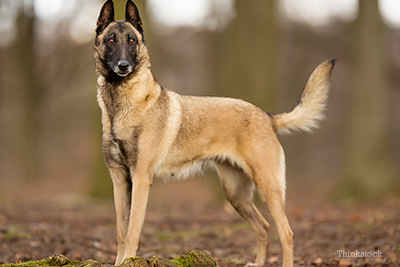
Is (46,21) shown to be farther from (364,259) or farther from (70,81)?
(364,259)

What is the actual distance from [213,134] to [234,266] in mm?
1457

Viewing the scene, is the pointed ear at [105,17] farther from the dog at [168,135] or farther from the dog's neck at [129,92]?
the dog's neck at [129,92]

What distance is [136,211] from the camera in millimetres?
3742

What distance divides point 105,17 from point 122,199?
6.13ft

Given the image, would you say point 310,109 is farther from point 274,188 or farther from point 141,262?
point 141,262

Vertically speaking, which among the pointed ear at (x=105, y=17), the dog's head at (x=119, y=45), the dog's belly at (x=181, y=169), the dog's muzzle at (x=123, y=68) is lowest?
the dog's belly at (x=181, y=169)

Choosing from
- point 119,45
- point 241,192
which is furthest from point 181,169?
point 119,45

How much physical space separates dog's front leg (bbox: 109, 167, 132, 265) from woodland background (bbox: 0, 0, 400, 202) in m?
2.55

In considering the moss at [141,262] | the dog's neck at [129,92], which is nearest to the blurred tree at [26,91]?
the dog's neck at [129,92]

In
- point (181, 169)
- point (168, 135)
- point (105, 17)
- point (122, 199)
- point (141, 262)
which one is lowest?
point (141, 262)

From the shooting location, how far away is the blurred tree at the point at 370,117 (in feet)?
32.9

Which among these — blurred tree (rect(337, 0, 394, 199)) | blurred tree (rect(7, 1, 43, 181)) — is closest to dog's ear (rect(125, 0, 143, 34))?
blurred tree (rect(337, 0, 394, 199))

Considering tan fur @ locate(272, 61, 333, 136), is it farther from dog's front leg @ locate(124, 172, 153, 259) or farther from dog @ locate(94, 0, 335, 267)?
dog's front leg @ locate(124, 172, 153, 259)

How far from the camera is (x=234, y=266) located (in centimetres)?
432
